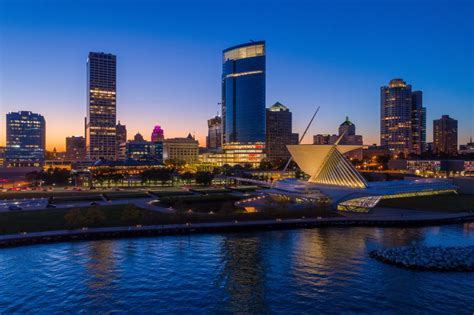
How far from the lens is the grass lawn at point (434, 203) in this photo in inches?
3105

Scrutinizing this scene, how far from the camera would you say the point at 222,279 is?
1512 inches

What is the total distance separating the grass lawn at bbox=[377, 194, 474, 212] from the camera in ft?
259

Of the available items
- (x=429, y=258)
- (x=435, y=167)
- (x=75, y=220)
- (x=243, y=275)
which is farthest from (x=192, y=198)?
(x=435, y=167)

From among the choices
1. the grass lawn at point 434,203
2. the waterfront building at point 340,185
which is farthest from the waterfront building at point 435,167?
the grass lawn at point 434,203

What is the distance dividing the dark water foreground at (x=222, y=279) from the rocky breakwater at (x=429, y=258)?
1346 millimetres

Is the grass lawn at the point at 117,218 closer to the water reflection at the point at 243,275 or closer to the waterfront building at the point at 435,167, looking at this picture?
the water reflection at the point at 243,275

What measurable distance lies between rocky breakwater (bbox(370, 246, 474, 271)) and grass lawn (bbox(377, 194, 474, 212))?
34.4 metres

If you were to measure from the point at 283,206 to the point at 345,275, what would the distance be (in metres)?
34.3

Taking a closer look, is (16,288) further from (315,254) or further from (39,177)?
(39,177)

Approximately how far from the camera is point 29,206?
76.1m

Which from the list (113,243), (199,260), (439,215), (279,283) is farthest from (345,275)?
(439,215)

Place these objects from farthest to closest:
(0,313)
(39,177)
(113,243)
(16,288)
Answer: (39,177) → (113,243) → (16,288) → (0,313)

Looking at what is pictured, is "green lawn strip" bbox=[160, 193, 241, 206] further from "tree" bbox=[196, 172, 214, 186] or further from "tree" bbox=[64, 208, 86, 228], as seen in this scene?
"tree" bbox=[196, 172, 214, 186]

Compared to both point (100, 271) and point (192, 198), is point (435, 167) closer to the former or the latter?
point (192, 198)
